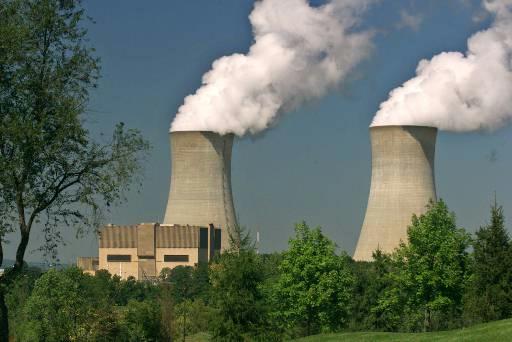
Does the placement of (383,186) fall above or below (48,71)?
above

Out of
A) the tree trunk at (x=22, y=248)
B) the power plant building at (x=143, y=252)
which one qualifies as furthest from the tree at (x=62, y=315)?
the power plant building at (x=143, y=252)

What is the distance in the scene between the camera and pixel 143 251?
88.1 metres

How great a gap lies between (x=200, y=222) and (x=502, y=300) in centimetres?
4189

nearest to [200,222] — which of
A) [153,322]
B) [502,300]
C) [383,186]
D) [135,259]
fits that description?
[383,186]

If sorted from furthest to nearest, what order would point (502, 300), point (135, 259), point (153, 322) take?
point (135, 259) < point (153, 322) < point (502, 300)

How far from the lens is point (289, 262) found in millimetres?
28781

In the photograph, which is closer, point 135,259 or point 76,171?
point 76,171

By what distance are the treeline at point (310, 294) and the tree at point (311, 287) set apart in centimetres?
3

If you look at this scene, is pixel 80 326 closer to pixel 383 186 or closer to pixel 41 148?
pixel 41 148

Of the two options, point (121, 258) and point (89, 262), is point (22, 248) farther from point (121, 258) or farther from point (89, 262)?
point (89, 262)

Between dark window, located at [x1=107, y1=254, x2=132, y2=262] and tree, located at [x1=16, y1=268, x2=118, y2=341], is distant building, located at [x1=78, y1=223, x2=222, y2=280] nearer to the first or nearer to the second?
dark window, located at [x1=107, y1=254, x2=132, y2=262]

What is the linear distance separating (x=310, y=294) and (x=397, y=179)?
24.0 m

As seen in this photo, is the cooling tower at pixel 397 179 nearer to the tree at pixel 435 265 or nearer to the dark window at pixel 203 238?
the tree at pixel 435 265

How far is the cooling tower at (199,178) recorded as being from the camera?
5666 centimetres
